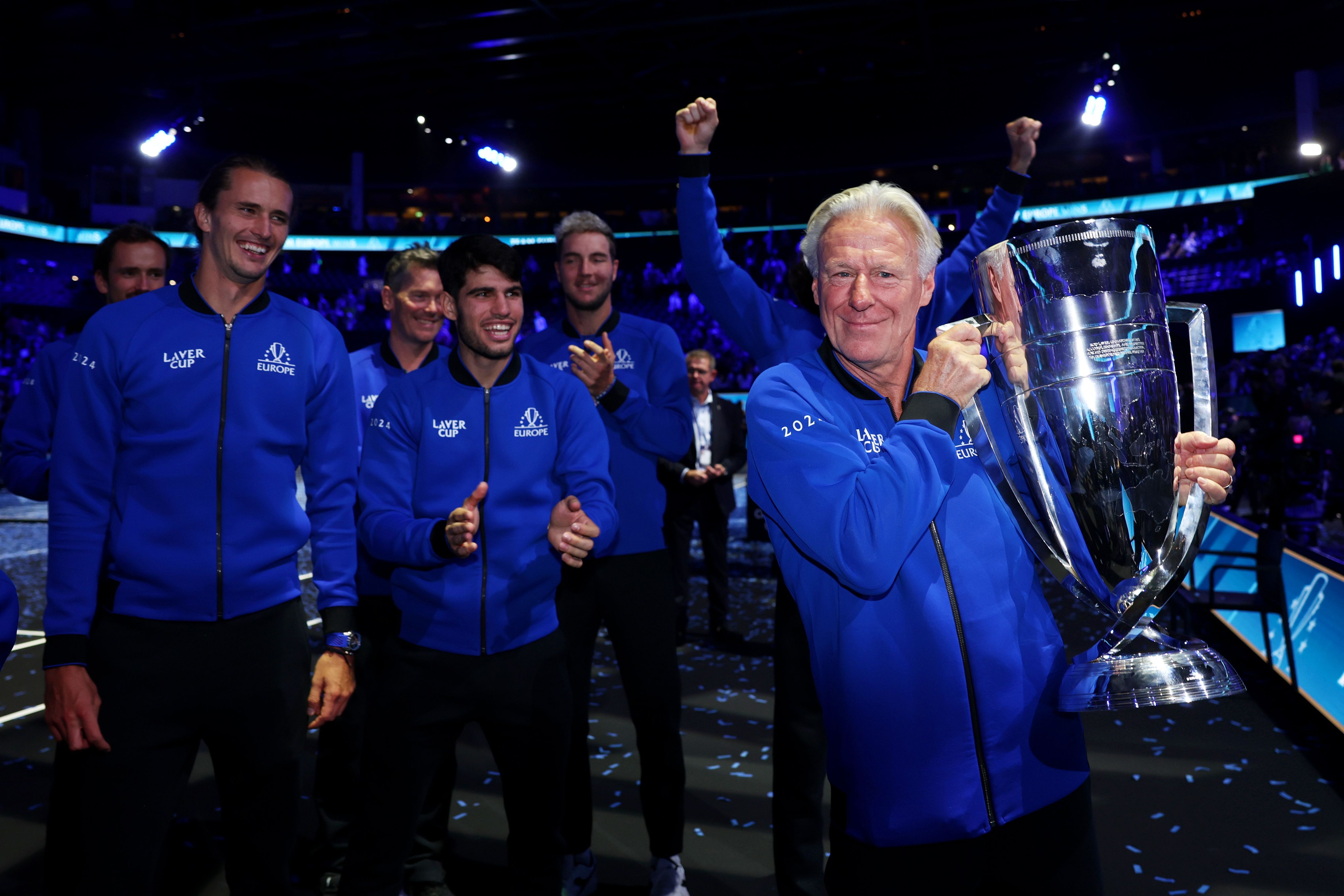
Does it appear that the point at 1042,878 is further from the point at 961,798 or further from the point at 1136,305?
the point at 1136,305

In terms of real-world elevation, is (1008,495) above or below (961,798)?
above

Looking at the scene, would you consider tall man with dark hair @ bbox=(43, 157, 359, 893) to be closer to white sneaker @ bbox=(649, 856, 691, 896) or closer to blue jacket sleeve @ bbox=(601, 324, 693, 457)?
blue jacket sleeve @ bbox=(601, 324, 693, 457)

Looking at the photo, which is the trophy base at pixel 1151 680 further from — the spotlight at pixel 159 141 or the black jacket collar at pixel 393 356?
the spotlight at pixel 159 141

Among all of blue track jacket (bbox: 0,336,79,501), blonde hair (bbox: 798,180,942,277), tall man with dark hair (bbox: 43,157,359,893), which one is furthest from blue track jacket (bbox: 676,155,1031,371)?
blue track jacket (bbox: 0,336,79,501)

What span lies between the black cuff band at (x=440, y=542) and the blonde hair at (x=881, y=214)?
36.6 inches

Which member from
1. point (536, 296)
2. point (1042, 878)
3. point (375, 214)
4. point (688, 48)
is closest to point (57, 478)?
point (1042, 878)

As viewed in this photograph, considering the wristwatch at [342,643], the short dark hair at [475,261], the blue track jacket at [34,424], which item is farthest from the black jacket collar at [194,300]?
the blue track jacket at [34,424]

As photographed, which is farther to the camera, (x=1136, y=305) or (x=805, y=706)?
(x=805, y=706)

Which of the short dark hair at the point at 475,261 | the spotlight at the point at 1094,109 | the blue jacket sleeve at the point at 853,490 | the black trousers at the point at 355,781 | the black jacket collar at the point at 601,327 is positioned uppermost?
the spotlight at the point at 1094,109

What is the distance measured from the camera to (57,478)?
5.20 ft

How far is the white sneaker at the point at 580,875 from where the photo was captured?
2.36 meters

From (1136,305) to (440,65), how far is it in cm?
2139

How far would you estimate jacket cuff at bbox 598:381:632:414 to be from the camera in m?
2.35

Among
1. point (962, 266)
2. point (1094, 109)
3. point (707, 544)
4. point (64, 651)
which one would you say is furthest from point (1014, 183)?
point (1094, 109)
